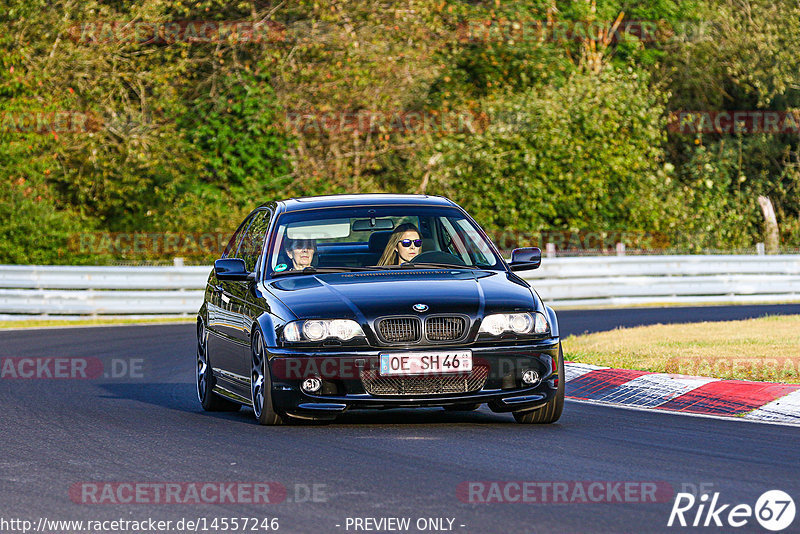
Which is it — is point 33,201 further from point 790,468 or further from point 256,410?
point 790,468

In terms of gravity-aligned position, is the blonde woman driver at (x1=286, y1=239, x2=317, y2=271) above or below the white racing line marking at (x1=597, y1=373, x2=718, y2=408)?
above

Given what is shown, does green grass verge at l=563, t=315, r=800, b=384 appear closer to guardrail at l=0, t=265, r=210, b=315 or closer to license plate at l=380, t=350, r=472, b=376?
license plate at l=380, t=350, r=472, b=376

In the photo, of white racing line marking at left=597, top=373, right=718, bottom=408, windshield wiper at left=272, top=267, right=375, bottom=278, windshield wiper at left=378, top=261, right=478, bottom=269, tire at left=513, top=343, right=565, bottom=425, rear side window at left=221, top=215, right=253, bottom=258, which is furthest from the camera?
rear side window at left=221, top=215, right=253, bottom=258

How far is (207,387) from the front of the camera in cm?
1104

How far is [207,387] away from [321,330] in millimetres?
2376

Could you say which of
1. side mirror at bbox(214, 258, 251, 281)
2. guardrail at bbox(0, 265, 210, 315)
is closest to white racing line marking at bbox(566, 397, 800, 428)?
side mirror at bbox(214, 258, 251, 281)

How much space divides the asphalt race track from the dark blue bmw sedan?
24 centimetres

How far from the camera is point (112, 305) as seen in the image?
24688 mm

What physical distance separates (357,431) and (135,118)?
2242 centimetres

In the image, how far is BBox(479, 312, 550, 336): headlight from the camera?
9.03 meters

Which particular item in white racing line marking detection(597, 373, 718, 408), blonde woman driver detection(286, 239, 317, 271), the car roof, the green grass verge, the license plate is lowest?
the green grass verge

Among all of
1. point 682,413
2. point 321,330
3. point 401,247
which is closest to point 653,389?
point 682,413

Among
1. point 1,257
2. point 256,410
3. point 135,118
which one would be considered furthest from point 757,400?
point 135,118

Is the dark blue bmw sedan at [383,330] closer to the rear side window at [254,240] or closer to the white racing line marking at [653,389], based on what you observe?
the rear side window at [254,240]
